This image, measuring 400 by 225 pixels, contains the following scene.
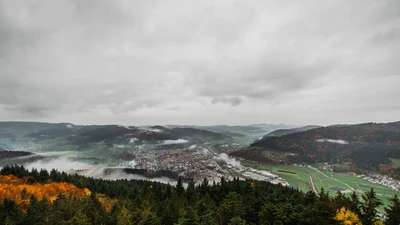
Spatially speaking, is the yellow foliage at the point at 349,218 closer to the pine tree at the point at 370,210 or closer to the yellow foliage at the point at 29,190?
the pine tree at the point at 370,210

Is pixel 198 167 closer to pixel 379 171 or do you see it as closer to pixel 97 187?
pixel 97 187

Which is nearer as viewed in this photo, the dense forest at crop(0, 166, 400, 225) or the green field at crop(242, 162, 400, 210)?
the dense forest at crop(0, 166, 400, 225)

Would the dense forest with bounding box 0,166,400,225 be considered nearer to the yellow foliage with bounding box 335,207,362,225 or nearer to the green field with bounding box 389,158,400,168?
the yellow foliage with bounding box 335,207,362,225

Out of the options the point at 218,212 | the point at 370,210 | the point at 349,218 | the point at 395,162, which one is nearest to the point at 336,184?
the point at 395,162

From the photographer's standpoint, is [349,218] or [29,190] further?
[29,190]

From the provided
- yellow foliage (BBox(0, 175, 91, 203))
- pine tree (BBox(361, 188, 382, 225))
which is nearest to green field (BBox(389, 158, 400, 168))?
pine tree (BBox(361, 188, 382, 225))

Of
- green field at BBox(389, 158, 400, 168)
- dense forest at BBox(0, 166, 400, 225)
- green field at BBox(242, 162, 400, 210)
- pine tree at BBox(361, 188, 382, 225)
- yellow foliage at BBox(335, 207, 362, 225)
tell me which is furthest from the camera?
green field at BBox(389, 158, 400, 168)

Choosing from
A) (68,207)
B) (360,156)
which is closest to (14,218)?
(68,207)

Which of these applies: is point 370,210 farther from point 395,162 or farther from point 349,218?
point 395,162

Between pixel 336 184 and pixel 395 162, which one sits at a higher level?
pixel 395 162
